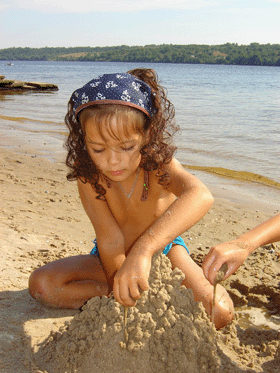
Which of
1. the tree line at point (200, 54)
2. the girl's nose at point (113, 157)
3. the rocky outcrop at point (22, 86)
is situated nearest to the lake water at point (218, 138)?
the girl's nose at point (113, 157)

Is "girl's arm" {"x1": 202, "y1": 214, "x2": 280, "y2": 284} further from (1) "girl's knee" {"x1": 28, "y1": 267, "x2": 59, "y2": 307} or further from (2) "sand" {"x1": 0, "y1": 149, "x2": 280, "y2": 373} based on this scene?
(1) "girl's knee" {"x1": 28, "y1": 267, "x2": 59, "y2": 307}

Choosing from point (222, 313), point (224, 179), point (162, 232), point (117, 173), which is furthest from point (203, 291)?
point (224, 179)

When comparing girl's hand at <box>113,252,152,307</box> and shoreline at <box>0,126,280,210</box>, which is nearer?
girl's hand at <box>113,252,152,307</box>

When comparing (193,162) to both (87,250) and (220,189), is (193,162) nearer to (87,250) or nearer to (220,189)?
(220,189)

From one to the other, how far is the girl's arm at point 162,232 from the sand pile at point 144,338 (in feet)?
0.52

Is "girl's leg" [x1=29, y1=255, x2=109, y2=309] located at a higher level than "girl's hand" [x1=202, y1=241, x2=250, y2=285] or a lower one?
lower

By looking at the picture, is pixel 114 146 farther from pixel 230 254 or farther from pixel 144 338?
pixel 144 338

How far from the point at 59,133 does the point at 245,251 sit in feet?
24.7

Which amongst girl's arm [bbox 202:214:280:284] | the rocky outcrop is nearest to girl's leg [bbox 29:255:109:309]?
girl's arm [bbox 202:214:280:284]

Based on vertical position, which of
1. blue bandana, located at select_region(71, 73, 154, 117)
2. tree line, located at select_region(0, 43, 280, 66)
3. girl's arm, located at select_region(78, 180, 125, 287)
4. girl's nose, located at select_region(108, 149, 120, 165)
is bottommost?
girl's arm, located at select_region(78, 180, 125, 287)

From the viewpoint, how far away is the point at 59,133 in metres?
8.70

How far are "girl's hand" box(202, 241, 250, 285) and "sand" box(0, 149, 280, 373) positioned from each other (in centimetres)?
33

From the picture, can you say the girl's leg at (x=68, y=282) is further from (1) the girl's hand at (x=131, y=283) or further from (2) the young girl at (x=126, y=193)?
(1) the girl's hand at (x=131, y=283)

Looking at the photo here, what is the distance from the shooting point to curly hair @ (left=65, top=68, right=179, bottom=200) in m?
2.15
